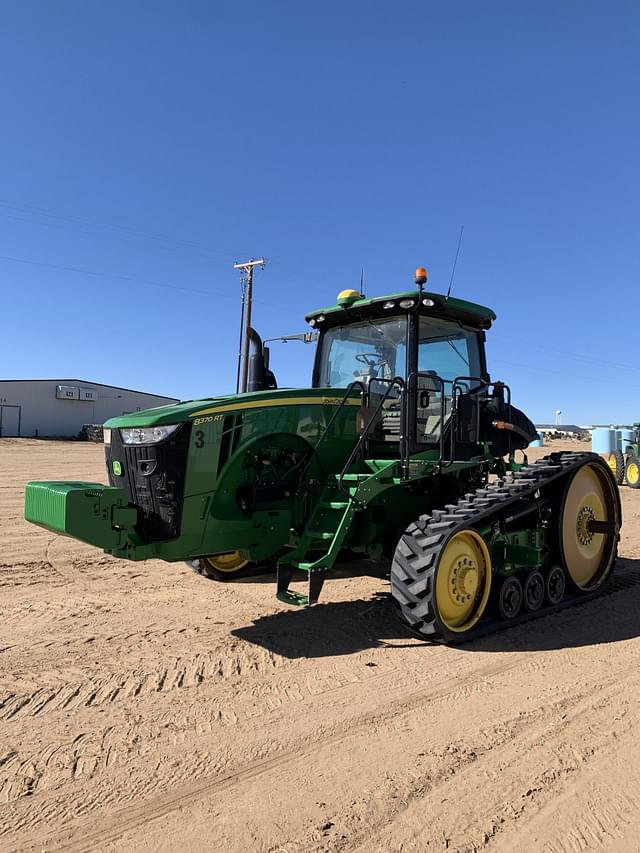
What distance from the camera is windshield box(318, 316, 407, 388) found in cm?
614

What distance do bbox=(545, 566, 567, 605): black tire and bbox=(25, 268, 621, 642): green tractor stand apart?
2cm

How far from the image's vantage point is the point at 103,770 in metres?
3.09

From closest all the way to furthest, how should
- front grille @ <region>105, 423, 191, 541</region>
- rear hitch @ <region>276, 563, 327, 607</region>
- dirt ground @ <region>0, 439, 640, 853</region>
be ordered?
dirt ground @ <region>0, 439, 640, 853</region>, front grille @ <region>105, 423, 191, 541</region>, rear hitch @ <region>276, 563, 327, 607</region>

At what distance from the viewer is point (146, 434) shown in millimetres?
4914

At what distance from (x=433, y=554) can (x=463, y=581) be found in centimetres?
46

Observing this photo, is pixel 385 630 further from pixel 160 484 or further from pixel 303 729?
pixel 160 484

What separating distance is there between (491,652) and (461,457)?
1.81m

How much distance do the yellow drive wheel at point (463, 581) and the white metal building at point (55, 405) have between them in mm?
38337

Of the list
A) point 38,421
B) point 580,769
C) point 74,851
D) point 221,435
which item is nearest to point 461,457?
point 221,435

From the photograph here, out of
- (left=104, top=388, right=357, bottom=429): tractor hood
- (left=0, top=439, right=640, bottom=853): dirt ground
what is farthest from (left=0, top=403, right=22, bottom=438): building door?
(left=104, top=388, right=357, bottom=429): tractor hood

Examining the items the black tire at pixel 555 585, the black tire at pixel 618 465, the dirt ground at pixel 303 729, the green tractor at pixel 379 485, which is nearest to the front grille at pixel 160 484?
the green tractor at pixel 379 485

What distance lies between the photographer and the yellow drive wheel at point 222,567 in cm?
665

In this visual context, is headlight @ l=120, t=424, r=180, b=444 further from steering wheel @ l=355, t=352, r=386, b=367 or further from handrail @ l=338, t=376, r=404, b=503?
steering wheel @ l=355, t=352, r=386, b=367

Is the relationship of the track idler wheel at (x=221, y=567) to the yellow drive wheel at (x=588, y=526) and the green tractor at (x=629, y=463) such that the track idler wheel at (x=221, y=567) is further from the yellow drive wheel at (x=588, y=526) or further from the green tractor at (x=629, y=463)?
the green tractor at (x=629, y=463)
